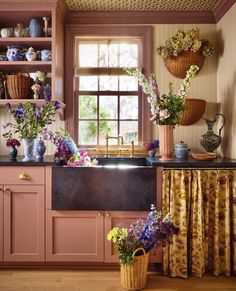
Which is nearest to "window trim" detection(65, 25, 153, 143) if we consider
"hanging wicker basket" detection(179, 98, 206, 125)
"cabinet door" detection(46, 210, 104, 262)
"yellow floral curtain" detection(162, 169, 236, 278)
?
"hanging wicker basket" detection(179, 98, 206, 125)

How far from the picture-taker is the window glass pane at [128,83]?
373 centimetres

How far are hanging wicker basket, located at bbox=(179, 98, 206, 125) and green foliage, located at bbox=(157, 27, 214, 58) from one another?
0.49 meters

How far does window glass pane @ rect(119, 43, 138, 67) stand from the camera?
12.2 ft

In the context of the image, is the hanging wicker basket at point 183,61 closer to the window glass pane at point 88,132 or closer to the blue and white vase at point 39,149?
the window glass pane at point 88,132

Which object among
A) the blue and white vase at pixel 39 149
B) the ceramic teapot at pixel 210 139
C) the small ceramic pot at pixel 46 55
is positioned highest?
the small ceramic pot at pixel 46 55

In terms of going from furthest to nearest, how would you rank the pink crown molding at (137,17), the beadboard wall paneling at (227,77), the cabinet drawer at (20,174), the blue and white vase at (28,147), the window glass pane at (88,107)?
the window glass pane at (88,107)
the pink crown molding at (137,17)
the beadboard wall paneling at (227,77)
the blue and white vase at (28,147)
the cabinet drawer at (20,174)

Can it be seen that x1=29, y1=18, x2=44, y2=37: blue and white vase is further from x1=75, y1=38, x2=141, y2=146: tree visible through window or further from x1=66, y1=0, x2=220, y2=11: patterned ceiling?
x1=75, y1=38, x2=141, y2=146: tree visible through window

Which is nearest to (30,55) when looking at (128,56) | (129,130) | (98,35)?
(98,35)

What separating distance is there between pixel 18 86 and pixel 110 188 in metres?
1.34

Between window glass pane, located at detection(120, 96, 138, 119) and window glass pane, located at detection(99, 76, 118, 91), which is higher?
window glass pane, located at detection(99, 76, 118, 91)

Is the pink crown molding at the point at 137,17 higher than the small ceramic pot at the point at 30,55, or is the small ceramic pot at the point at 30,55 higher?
the pink crown molding at the point at 137,17

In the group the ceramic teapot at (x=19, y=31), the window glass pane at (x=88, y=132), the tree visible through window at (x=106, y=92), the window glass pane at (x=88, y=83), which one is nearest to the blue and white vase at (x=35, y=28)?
the ceramic teapot at (x=19, y=31)

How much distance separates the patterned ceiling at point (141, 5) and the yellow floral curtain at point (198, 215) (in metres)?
1.74

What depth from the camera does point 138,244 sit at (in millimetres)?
2688
